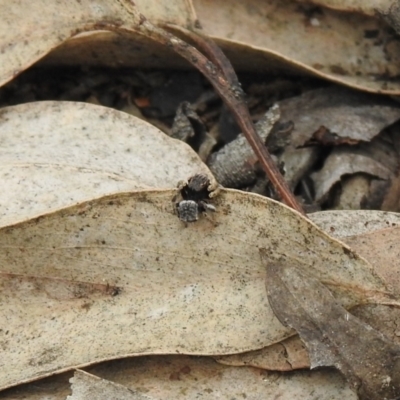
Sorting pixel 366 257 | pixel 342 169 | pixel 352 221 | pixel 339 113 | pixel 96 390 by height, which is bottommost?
pixel 96 390

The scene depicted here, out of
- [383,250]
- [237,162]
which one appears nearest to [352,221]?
[383,250]

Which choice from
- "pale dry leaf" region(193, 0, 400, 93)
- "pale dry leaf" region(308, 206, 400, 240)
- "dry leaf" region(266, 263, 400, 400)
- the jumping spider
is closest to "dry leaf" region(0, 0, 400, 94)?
"pale dry leaf" region(193, 0, 400, 93)

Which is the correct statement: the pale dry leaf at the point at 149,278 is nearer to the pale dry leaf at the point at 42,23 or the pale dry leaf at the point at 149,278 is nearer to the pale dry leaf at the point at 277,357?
the pale dry leaf at the point at 277,357

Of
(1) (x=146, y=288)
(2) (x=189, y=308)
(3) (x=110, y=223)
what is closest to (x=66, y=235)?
(3) (x=110, y=223)

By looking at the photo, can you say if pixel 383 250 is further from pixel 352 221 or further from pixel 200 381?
pixel 200 381

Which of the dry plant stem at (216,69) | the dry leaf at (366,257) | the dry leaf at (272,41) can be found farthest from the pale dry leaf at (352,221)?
the dry leaf at (272,41)

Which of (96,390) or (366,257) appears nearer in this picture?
(96,390)

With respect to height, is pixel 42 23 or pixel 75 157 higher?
pixel 42 23

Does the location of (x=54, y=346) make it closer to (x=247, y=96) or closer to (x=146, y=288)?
(x=146, y=288)
